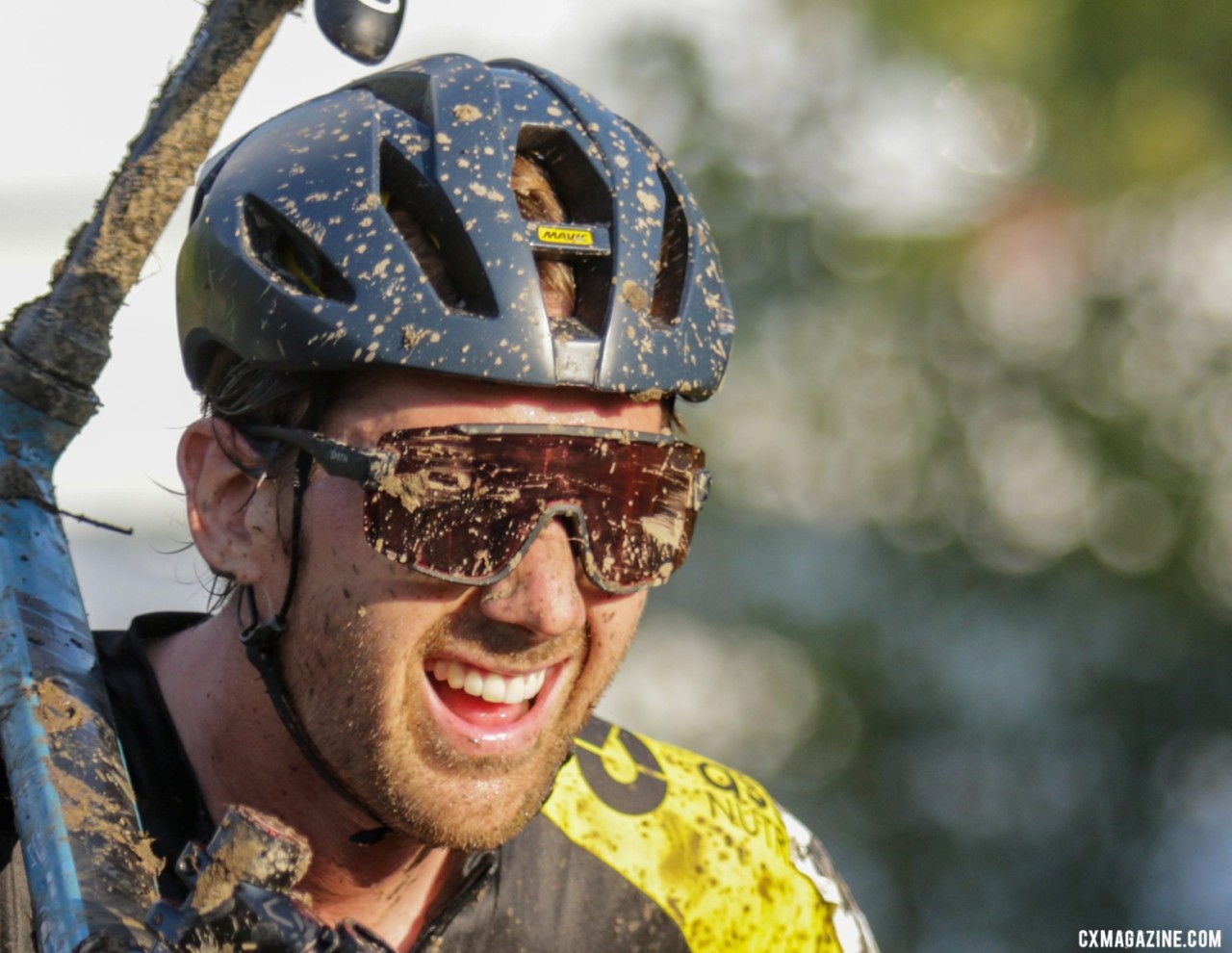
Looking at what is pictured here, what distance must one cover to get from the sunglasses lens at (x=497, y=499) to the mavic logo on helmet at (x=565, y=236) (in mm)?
350

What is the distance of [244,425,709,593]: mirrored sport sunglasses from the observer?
2.47 m

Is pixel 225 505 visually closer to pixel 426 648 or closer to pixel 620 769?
pixel 426 648

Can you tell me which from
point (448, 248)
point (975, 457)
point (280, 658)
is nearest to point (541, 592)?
point (280, 658)

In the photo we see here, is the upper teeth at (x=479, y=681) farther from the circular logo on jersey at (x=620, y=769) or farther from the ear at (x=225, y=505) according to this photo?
the circular logo on jersey at (x=620, y=769)

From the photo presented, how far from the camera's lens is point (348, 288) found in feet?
8.30

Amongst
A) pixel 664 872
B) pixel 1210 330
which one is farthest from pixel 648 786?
pixel 1210 330

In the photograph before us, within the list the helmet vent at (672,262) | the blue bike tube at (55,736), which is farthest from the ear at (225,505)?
the helmet vent at (672,262)

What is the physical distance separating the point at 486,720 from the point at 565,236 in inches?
33.1

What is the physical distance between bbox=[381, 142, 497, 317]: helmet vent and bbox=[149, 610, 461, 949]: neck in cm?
75

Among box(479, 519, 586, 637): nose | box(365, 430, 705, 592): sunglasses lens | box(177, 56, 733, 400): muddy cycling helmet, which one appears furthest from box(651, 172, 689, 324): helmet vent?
box(479, 519, 586, 637): nose

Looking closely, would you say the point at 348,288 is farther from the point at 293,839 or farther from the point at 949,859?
the point at 949,859

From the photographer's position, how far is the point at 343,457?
2.51 meters

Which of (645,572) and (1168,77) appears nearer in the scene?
(645,572)

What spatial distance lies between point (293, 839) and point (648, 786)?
Result: 1542mm
